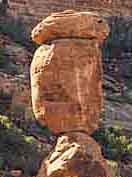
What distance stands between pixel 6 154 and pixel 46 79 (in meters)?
21.7

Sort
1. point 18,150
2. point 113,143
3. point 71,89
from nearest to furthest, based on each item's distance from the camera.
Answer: point 71,89, point 18,150, point 113,143

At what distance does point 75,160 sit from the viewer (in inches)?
588

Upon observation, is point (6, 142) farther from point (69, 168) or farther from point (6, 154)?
point (69, 168)

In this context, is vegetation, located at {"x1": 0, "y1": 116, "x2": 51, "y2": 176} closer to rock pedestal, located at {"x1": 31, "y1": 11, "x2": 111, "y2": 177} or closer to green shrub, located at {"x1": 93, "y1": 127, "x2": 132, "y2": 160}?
green shrub, located at {"x1": 93, "y1": 127, "x2": 132, "y2": 160}

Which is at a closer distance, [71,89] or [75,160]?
[75,160]

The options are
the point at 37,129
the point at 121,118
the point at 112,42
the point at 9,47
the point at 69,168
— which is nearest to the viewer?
the point at 69,168

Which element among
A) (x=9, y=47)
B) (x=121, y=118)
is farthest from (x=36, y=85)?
(x=9, y=47)

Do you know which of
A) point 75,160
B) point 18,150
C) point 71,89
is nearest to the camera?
point 75,160

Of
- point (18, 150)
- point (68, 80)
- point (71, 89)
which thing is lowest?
point (18, 150)

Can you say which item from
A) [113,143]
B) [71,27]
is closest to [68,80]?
[71,27]

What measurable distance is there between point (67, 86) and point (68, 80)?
3.7 inches

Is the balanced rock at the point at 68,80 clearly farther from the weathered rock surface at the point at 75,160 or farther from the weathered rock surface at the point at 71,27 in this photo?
the weathered rock surface at the point at 75,160

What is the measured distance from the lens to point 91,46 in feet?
50.4

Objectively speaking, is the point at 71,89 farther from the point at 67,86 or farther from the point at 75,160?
the point at 75,160
